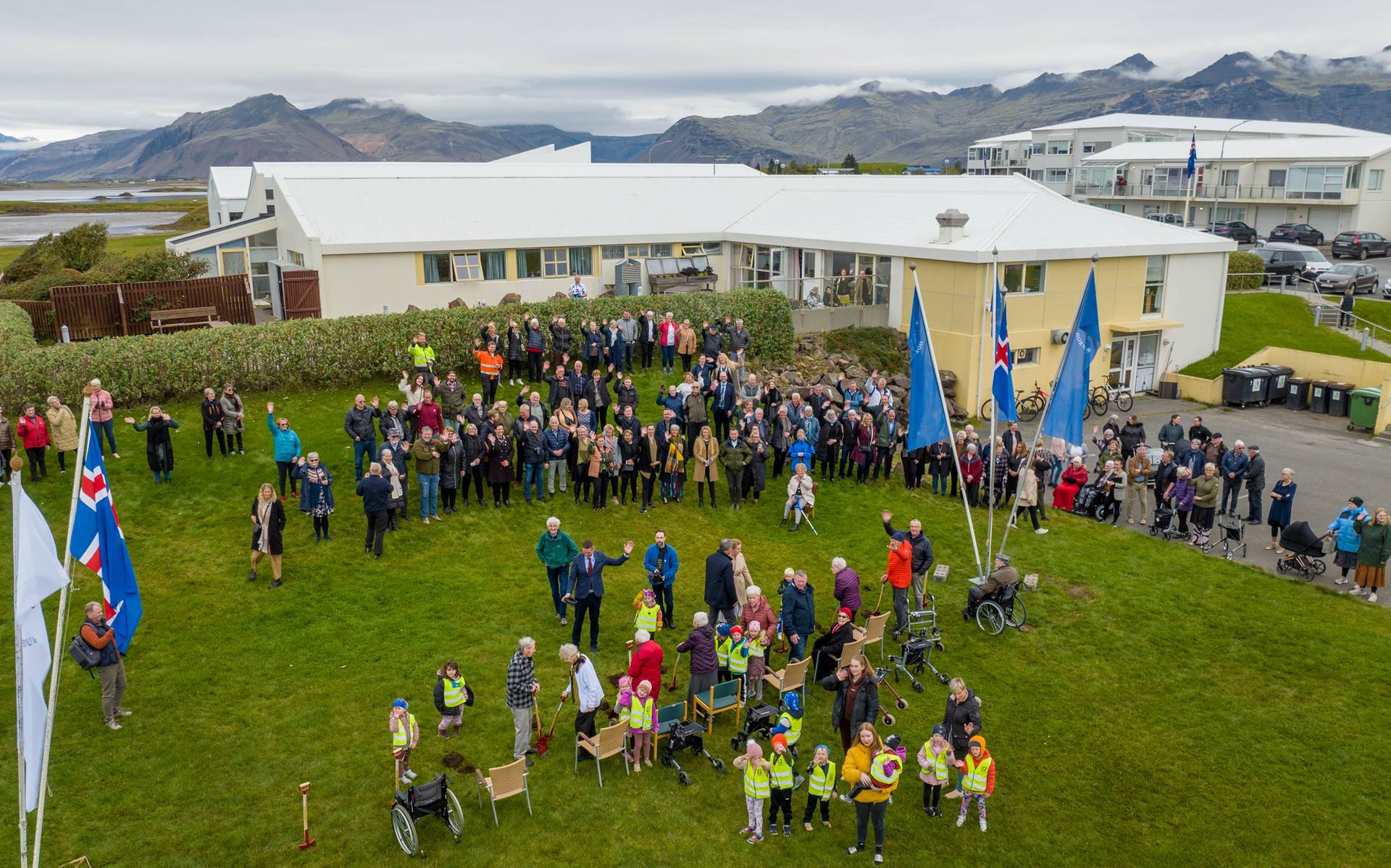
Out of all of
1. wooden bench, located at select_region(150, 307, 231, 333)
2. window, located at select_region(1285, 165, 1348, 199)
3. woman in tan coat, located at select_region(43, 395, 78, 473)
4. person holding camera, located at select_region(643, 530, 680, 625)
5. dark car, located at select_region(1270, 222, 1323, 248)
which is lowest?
person holding camera, located at select_region(643, 530, 680, 625)

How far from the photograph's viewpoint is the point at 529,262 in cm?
3384

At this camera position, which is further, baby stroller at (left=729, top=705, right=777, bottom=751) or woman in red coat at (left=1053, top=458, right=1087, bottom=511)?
woman in red coat at (left=1053, top=458, right=1087, bottom=511)

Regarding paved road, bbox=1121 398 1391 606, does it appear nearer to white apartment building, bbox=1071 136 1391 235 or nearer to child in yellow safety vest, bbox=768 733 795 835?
child in yellow safety vest, bbox=768 733 795 835

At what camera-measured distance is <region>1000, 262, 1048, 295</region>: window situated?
28750 mm

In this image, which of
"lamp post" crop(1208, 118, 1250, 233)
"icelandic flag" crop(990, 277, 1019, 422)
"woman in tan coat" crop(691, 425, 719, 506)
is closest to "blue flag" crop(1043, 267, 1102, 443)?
"icelandic flag" crop(990, 277, 1019, 422)

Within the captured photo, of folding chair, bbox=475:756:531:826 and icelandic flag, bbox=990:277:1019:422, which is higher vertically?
icelandic flag, bbox=990:277:1019:422

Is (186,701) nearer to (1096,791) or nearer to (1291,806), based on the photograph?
(1096,791)

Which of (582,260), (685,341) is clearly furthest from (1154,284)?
(582,260)

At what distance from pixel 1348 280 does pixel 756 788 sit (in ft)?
136

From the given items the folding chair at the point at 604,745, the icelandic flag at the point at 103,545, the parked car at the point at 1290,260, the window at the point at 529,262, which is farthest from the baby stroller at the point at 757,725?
the parked car at the point at 1290,260

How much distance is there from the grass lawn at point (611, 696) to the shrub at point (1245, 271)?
27999mm

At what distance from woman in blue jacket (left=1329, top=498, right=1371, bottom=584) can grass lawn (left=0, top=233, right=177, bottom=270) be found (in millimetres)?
66929

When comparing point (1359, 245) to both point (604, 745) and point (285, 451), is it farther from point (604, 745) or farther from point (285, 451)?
point (604, 745)

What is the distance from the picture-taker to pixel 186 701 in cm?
1295
